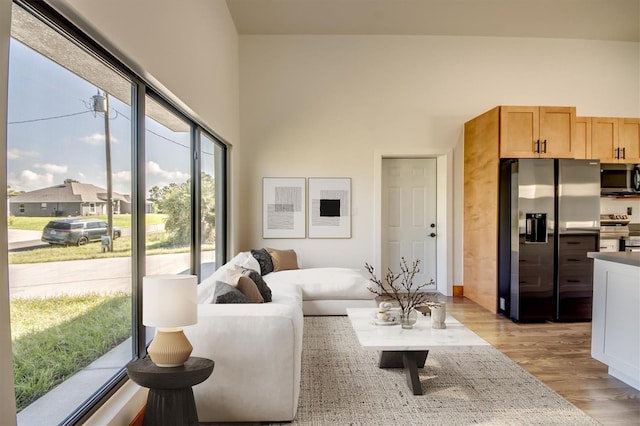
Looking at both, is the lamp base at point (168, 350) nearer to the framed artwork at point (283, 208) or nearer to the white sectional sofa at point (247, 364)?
the white sectional sofa at point (247, 364)

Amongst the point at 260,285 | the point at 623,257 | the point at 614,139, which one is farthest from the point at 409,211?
the point at 623,257

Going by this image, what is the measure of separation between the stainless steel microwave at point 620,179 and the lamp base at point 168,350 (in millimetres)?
5549

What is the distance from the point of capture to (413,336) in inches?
110

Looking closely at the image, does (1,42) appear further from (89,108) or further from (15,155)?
(89,108)

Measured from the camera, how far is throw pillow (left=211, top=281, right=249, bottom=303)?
8.91 ft

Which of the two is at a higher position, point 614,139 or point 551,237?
point 614,139

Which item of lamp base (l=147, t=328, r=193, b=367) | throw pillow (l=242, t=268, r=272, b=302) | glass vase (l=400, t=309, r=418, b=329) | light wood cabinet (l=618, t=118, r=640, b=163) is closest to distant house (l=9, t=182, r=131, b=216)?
lamp base (l=147, t=328, r=193, b=367)

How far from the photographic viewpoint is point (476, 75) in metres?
5.87

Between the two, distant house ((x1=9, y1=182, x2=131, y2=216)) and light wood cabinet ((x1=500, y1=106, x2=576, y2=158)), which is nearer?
distant house ((x1=9, y1=182, x2=131, y2=216))

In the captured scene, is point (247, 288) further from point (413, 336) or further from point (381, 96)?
point (381, 96)

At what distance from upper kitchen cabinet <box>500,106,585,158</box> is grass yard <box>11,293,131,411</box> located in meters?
4.48

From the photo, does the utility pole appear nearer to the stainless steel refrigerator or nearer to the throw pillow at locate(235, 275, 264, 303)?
the throw pillow at locate(235, 275, 264, 303)

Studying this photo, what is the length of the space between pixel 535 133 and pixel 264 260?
12.0 feet

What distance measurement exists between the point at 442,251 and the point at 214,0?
4.45m
